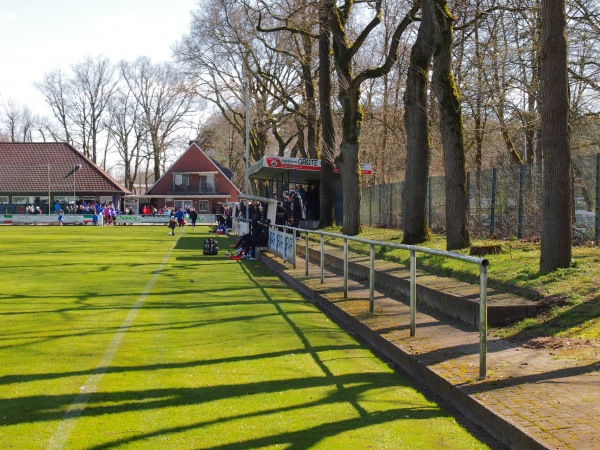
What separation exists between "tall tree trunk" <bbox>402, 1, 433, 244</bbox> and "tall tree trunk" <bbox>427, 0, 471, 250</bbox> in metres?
2.12

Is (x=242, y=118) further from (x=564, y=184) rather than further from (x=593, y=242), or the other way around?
(x=564, y=184)

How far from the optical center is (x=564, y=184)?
36.1 feet

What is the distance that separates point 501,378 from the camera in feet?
21.4

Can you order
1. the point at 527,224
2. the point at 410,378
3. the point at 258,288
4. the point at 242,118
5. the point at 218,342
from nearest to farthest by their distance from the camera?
the point at 410,378
the point at 218,342
the point at 258,288
the point at 527,224
the point at 242,118

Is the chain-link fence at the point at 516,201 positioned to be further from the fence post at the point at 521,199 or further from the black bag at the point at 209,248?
the black bag at the point at 209,248

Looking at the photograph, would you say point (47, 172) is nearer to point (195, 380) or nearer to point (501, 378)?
point (195, 380)

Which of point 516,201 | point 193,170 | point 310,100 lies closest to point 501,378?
point 516,201

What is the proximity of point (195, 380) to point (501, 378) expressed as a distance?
2.72 meters

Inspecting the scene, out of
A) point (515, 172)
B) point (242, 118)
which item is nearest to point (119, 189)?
point (242, 118)

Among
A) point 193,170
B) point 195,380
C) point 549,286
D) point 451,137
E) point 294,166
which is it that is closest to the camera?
point 195,380

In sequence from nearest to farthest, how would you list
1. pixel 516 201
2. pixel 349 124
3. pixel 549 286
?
pixel 549 286
pixel 516 201
pixel 349 124

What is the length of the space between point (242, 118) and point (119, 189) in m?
25.1

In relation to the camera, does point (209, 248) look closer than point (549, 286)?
No

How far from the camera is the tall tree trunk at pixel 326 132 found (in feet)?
107
